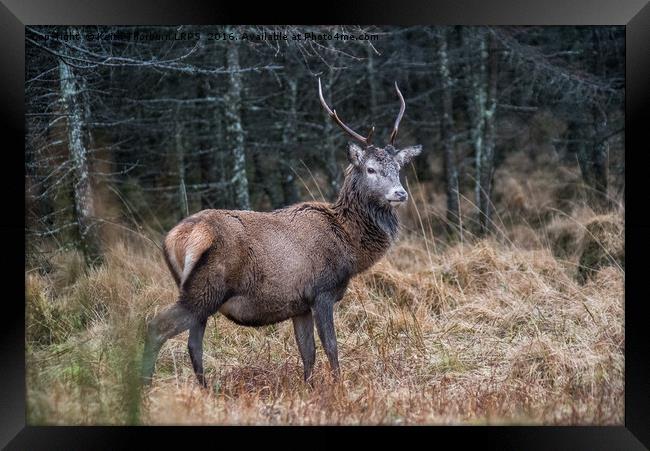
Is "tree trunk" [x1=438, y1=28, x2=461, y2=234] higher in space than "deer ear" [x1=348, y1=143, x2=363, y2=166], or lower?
higher

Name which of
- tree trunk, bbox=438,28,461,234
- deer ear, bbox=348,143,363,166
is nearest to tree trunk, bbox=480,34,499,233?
tree trunk, bbox=438,28,461,234

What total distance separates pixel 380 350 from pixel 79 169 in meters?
4.13

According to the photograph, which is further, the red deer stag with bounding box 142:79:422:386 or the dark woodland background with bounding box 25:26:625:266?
the dark woodland background with bounding box 25:26:625:266

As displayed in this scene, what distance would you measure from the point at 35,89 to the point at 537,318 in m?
5.96

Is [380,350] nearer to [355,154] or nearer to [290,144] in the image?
[355,154]

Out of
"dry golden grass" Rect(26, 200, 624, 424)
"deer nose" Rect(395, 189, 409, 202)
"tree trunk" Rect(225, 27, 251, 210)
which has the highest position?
"tree trunk" Rect(225, 27, 251, 210)

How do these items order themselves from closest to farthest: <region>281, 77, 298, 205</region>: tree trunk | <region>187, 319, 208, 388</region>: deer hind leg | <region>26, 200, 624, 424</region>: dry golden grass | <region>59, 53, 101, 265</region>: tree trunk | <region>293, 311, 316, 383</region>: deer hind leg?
<region>26, 200, 624, 424</region>: dry golden grass, <region>187, 319, 208, 388</region>: deer hind leg, <region>293, 311, 316, 383</region>: deer hind leg, <region>59, 53, 101, 265</region>: tree trunk, <region>281, 77, 298, 205</region>: tree trunk

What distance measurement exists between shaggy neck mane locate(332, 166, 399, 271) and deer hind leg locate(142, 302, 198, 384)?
1.73 m

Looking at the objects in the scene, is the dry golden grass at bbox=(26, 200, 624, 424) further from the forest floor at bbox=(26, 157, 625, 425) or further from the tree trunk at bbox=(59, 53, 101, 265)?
the tree trunk at bbox=(59, 53, 101, 265)

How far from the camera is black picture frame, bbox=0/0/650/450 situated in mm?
6098
